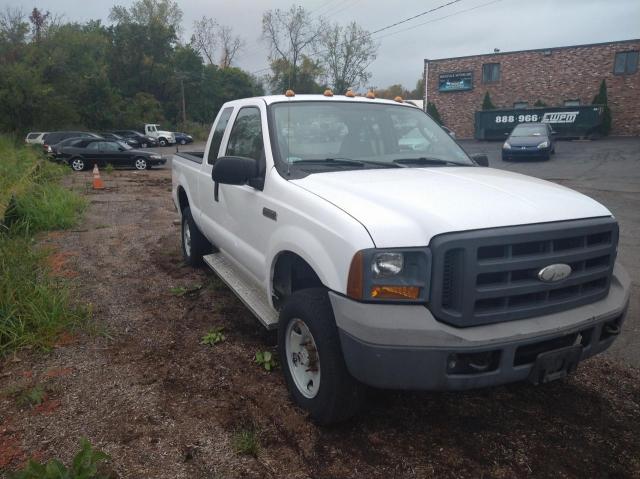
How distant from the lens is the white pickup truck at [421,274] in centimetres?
255

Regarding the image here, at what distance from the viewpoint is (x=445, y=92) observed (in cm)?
4062

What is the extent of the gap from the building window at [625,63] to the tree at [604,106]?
1195 millimetres

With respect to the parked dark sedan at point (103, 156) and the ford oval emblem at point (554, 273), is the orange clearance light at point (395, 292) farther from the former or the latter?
the parked dark sedan at point (103, 156)

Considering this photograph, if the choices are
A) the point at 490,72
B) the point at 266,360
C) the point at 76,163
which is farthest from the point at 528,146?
the point at 266,360

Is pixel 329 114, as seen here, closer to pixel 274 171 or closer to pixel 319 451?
pixel 274 171

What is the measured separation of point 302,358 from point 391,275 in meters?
1.00

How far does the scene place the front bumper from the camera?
2527mm

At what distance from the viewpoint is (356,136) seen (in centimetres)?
412

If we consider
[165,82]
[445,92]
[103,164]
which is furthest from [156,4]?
[103,164]

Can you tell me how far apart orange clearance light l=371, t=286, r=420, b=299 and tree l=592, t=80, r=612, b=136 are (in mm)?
34565

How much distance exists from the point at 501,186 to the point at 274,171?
58.9 inches

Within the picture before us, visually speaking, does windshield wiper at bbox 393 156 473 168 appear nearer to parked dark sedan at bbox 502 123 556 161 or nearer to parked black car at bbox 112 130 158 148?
parked dark sedan at bbox 502 123 556 161

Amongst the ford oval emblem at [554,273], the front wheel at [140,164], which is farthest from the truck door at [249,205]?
the front wheel at [140,164]

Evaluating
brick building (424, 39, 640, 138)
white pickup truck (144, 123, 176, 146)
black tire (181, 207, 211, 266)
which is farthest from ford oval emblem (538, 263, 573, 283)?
white pickup truck (144, 123, 176, 146)
